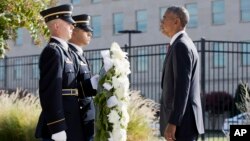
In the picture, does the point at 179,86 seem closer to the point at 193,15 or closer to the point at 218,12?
the point at 218,12

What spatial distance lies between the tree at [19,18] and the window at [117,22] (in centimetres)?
4553

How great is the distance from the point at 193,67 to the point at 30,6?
5.09 metres

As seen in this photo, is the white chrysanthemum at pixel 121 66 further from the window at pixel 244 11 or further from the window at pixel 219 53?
the window at pixel 244 11

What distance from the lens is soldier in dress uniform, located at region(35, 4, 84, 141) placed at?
5.88m

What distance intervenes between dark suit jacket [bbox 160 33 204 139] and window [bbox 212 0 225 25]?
44163 millimetres

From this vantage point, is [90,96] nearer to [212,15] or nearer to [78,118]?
[78,118]

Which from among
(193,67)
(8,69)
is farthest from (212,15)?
(193,67)

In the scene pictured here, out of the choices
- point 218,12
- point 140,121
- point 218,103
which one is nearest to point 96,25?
point 218,12

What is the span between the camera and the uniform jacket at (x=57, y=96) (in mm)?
5875

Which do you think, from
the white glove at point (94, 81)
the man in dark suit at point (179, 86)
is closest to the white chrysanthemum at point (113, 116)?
the white glove at point (94, 81)

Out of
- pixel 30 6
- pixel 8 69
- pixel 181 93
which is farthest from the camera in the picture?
pixel 8 69

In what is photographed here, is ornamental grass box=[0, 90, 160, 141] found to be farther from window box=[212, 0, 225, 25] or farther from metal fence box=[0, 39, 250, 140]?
window box=[212, 0, 225, 25]

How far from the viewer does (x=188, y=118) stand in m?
6.29

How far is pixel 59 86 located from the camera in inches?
233
